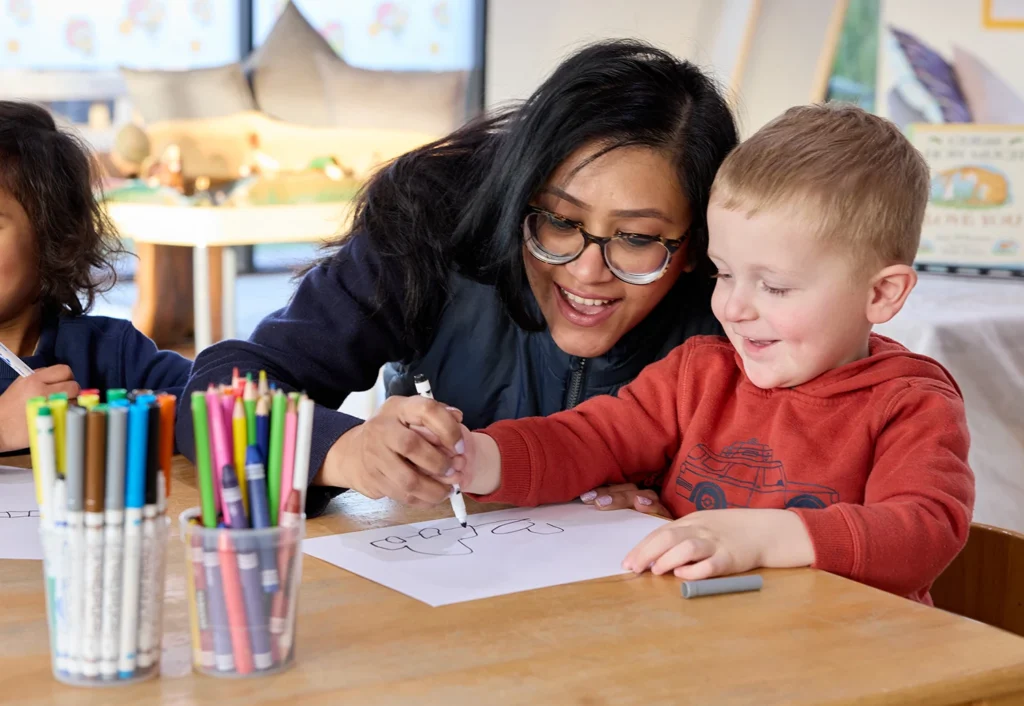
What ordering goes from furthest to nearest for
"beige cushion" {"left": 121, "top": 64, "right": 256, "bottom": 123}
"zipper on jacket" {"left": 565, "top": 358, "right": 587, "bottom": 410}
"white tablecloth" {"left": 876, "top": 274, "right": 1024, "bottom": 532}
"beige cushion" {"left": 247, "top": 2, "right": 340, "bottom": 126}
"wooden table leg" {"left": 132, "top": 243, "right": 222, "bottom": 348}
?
"beige cushion" {"left": 247, "top": 2, "right": 340, "bottom": 126} < "beige cushion" {"left": 121, "top": 64, "right": 256, "bottom": 123} < "wooden table leg" {"left": 132, "top": 243, "right": 222, "bottom": 348} < "white tablecloth" {"left": 876, "top": 274, "right": 1024, "bottom": 532} < "zipper on jacket" {"left": 565, "top": 358, "right": 587, "bottom": 410}

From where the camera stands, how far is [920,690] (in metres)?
0.69

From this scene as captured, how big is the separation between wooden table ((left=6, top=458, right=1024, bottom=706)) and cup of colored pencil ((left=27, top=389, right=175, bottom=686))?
0.02m

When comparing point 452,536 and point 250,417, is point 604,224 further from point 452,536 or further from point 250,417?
point 250,417

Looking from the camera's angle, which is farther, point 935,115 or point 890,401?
point 935,115

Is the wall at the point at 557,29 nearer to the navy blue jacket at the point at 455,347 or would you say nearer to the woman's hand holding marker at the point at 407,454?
the navy blue jacket at the point at 455,347

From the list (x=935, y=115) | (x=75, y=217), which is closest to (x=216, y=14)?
(x=935, y=115)

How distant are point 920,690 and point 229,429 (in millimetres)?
422

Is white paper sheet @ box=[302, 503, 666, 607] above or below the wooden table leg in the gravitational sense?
above

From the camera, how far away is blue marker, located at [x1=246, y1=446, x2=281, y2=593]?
0.65 meters

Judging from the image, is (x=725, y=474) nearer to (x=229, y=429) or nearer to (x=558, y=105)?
(x=558, y=105)

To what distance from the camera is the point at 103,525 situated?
2.10 feet

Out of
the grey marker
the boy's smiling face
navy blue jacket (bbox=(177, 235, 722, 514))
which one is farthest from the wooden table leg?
the grey marker

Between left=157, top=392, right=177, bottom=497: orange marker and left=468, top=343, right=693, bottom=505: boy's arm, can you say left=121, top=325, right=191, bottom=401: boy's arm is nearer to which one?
left=468, top=343, right=693, bottom=505: boy's arm

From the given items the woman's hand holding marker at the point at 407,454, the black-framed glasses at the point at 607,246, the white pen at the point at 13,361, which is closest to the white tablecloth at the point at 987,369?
the black-framed glasses at the point at 607,246
